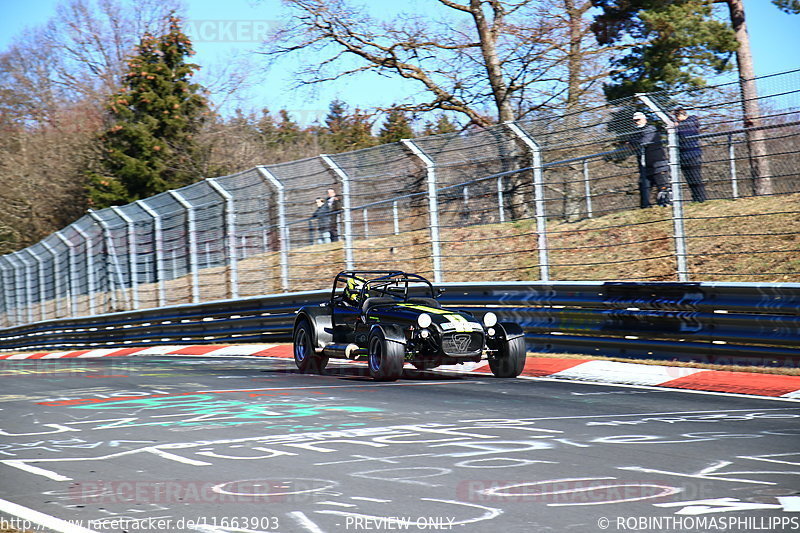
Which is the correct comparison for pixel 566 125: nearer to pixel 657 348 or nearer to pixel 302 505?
pixel 657 348

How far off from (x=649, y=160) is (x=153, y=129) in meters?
32.1

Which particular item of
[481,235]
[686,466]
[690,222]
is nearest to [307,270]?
[481,235]

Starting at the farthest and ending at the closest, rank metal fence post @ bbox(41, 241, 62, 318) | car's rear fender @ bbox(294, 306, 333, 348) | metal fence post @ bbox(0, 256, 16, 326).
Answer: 1. metal fence post @ bbox(0, 256, 16, 326)
2. metal fence post @ bbox(41, 241, 62, 318)
3. car's rear fender @ bbox(294, 306, 333, 348)

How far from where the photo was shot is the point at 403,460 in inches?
235

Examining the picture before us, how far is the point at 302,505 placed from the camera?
15.8 feet

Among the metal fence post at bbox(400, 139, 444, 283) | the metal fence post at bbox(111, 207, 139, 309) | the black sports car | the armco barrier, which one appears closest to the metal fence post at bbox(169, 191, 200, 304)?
the metal fence post at bbox(111, 207, 139, 309)

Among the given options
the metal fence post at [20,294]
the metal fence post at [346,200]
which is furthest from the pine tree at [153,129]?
the metal fence post at [346,200]

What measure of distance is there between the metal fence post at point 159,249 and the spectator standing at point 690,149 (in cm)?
1219

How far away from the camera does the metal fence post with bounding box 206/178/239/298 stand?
18.0m

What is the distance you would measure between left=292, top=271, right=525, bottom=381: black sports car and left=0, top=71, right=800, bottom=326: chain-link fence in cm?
151

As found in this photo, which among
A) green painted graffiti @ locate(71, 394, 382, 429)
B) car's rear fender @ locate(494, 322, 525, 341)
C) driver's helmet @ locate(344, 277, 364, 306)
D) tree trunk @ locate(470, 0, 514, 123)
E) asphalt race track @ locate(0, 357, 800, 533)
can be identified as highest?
tree trunk @ locate(470, 0, 514, 123)

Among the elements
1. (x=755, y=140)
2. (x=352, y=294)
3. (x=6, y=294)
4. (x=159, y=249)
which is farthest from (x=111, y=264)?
(x=755, y=140)

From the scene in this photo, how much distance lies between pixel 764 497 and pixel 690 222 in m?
11.5

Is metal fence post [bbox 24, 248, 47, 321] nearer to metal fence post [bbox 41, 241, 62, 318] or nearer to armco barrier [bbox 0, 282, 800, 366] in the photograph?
metal fence post [bbox 41, 241, 62, 318]
